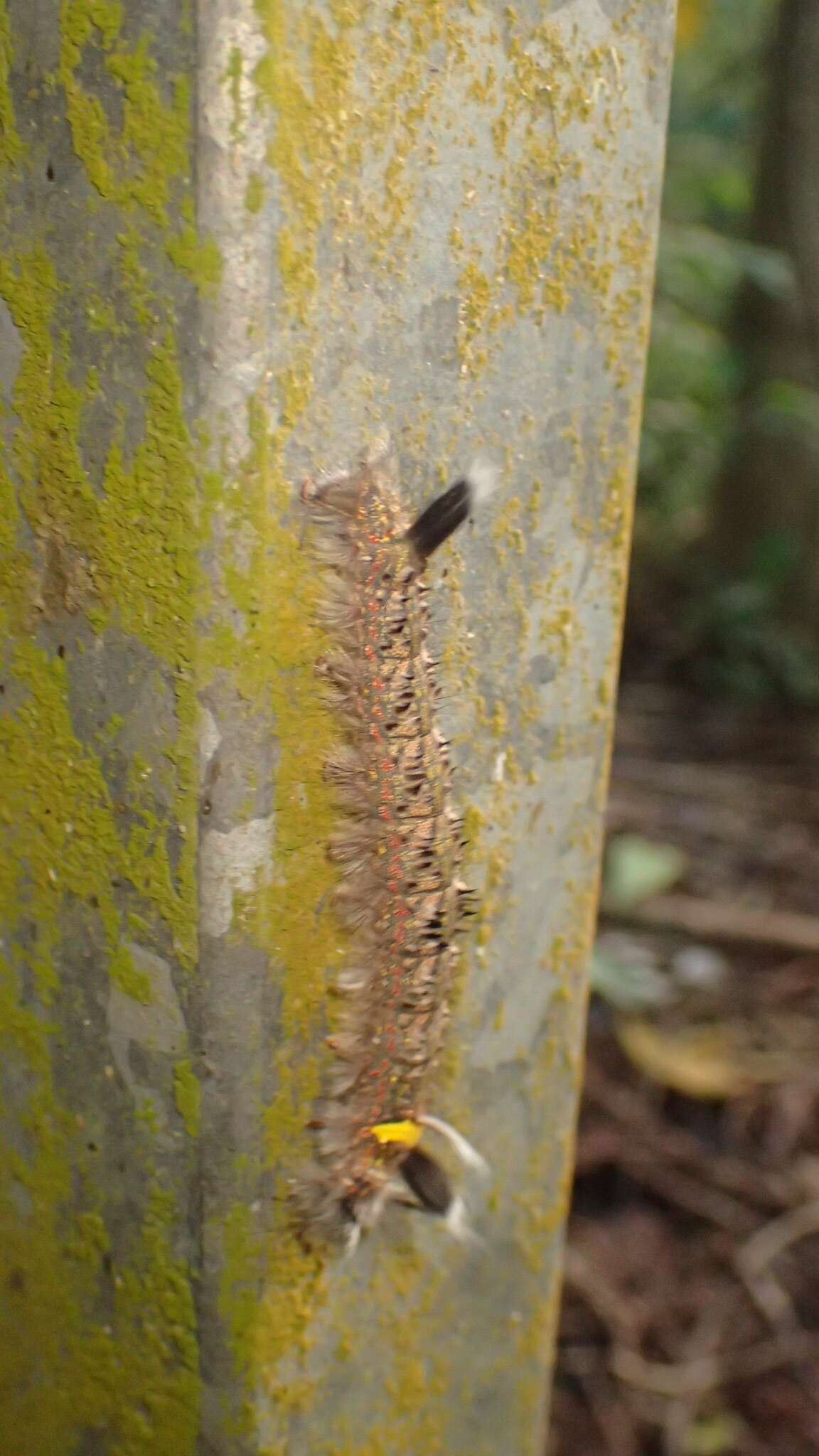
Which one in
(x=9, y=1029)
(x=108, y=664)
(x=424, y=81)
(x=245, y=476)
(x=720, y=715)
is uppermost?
(x=424, y=81)

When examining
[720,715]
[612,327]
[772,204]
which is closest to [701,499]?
[772,204]

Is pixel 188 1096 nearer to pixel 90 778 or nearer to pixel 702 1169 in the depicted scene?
pixel 90 778

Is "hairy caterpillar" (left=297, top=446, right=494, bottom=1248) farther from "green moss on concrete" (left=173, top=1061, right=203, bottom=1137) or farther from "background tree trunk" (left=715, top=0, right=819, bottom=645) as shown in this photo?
"background tree trunk" (left=715, top=0, right=819, bottom=645)

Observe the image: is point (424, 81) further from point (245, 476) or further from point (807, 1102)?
point (807, 1102)

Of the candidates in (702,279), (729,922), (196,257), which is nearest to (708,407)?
(702,279)

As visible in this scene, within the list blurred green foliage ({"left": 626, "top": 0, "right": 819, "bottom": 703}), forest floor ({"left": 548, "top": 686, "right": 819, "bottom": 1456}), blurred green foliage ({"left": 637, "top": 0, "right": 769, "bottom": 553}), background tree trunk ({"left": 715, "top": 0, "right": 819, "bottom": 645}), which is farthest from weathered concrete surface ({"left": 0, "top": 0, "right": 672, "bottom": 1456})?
background tree trunk ({"left": 715, "top": 0, "right": 819, "bottom": 645})

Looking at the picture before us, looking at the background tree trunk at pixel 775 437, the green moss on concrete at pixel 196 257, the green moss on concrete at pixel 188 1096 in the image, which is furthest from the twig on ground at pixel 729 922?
the green moss on concrete at pixel 196 257
